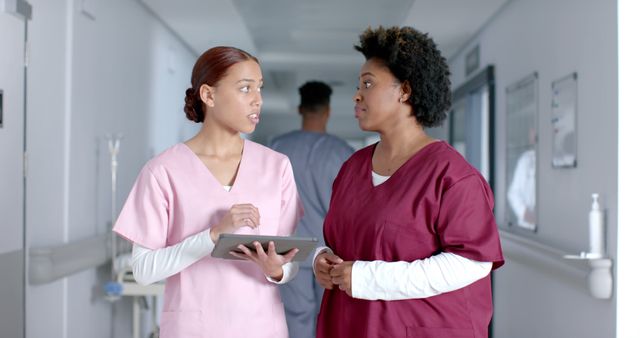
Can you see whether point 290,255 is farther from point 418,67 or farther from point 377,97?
point 418,67

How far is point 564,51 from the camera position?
12.0ft

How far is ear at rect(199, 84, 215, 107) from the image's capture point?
1871 mm

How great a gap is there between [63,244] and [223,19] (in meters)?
→ 2.77

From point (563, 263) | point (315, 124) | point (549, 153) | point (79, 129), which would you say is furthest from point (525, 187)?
point (79, 129)

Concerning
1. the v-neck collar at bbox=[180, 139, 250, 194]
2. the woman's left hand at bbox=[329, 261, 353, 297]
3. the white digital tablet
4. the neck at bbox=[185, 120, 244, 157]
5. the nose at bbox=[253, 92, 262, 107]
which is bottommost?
the woman's left hand at bbox=[329, 261, 353, 297]

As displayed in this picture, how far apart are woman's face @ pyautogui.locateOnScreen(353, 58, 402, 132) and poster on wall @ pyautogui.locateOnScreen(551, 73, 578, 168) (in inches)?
75.5

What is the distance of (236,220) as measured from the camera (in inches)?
66.1

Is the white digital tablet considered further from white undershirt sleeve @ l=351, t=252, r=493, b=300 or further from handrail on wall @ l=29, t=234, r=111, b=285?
handrail on wall @ l=29, t=234, r=111, b=285

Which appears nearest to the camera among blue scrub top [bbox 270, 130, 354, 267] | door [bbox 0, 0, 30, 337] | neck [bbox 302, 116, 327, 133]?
door [bbox 0, 0, 30, 337]

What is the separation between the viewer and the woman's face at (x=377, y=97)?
5.92 feet

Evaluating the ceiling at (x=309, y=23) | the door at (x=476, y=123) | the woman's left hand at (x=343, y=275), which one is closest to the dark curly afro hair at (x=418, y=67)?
the woman's left hand at (x=343, y=275)

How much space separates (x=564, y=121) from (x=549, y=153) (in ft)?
1.16

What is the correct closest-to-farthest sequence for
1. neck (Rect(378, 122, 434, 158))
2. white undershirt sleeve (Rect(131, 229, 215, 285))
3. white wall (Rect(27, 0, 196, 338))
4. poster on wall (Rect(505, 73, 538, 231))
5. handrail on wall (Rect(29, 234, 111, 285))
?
white undershirt sleeve (Rect(131, 229, 215, 285))
neck (Rect(378, 122, 434, 158))
handrail on wall (Rect(29, 234, 111, 285))
white wall (Rect(27, 0, 196, 338))
poster on wall (Rect(505, 73, 538, 231))

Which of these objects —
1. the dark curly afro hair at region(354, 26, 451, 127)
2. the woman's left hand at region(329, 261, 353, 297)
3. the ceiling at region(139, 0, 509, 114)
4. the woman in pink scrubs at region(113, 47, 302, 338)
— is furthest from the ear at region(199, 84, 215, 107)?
the ceiling at region(139, 0, 509, 114)
